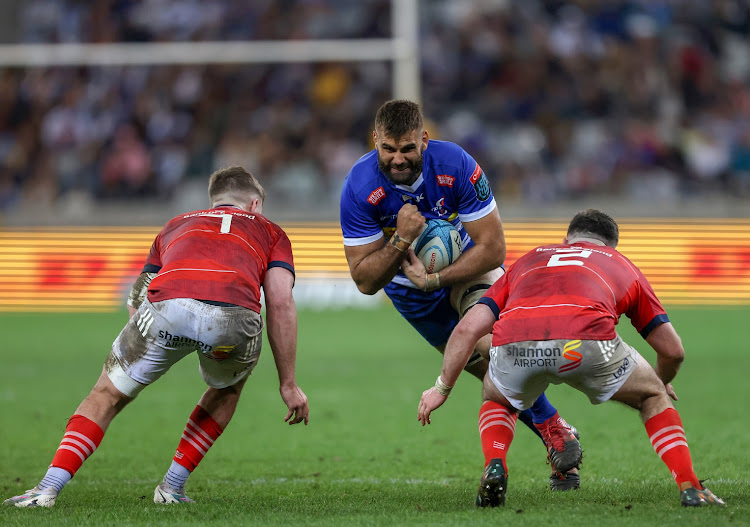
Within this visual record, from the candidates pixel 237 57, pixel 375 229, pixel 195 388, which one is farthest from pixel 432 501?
pixel 237 57

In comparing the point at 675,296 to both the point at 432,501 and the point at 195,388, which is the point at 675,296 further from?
the point at 432,501

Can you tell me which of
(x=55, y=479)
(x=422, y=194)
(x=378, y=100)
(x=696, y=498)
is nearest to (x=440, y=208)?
(x=422, y=194)

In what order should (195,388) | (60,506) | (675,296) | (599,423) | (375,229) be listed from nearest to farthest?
(60,506)
(375,229)
(599,423)
(195,388)
(675,296)

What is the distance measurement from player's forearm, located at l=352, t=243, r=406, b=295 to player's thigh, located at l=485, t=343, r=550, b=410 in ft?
3.29

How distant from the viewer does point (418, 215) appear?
5.99 m

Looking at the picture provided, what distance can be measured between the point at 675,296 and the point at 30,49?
11574 mm

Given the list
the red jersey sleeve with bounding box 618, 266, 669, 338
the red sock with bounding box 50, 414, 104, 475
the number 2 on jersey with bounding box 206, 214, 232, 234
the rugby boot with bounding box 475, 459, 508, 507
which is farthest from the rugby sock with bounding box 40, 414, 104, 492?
the red jersey sleeve with bounding box 618, 266, 669, 338

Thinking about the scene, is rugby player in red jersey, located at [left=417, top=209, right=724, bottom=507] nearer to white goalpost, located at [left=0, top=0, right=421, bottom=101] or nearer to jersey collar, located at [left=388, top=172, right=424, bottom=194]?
jersey collar, located at [left=388, top=172, right=424, bottom=194]

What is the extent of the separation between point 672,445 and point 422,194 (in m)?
2.10

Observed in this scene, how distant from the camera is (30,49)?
1834cm

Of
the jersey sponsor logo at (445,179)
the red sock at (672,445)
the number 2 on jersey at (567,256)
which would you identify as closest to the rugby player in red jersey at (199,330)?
the jersey sponsor logo at (445,179)

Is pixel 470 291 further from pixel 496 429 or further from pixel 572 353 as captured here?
pixel 572 353

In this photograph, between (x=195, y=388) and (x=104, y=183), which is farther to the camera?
(x=104, y=183)

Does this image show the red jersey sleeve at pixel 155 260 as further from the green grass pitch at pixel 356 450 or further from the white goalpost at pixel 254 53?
the white goalpost at pixel 254 53
